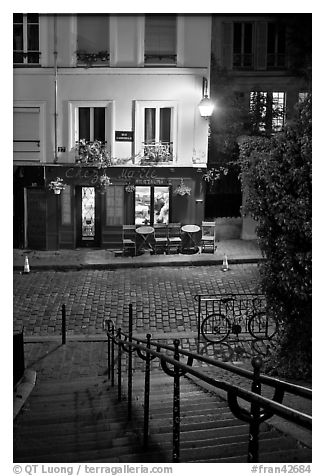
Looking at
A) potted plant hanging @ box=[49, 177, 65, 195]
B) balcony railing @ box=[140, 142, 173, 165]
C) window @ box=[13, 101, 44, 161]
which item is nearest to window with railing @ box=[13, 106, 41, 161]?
window @ box=[13, 101, 44, 161]

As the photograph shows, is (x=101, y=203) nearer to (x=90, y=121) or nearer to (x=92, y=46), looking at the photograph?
(x=90, y=121)

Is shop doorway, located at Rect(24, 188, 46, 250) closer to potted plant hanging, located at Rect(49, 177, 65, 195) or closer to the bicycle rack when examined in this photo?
potted plant hanging, located at Rect(49, 177, 65, 195)

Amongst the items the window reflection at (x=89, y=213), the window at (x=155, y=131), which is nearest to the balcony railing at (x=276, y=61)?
the window at (x=155, y=131)

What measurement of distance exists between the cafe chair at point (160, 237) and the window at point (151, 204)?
25cm

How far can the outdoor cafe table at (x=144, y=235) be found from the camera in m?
11.7

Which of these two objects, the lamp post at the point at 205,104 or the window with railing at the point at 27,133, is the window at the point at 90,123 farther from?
the lamp post at the point at 205,104

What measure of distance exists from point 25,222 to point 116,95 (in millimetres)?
3271

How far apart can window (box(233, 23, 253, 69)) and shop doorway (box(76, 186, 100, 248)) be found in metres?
4.63

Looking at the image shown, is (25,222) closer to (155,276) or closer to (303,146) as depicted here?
(155,276)

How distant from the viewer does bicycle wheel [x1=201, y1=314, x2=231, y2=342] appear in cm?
705

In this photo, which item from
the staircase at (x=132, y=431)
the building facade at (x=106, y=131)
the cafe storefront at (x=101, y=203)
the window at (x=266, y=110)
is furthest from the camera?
the window at (x=266, y=110)

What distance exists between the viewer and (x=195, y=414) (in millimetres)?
3848
